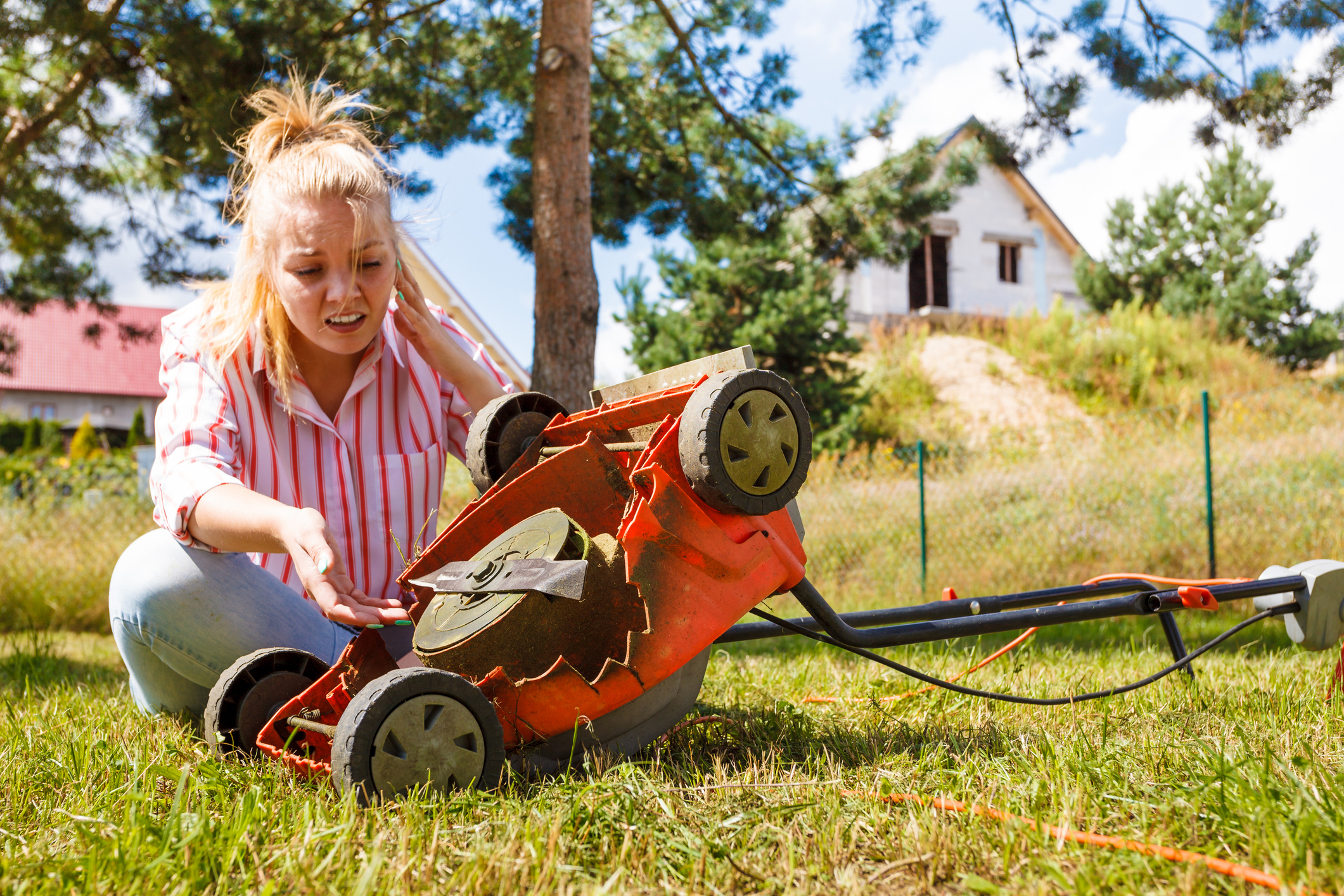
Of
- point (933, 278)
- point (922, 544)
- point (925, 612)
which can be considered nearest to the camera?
point (925, 612)

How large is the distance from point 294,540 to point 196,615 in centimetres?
55

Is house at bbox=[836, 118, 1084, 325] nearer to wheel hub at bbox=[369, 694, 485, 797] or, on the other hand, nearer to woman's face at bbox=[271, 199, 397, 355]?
woman's face at bbox=[271, 199, 397, 355]

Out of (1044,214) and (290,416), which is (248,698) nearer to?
(290,416)

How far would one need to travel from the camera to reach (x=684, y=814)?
1399mm

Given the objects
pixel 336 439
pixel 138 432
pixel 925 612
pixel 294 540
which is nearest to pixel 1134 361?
pixel 925 612

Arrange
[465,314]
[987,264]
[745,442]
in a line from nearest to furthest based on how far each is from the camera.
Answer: [745,442] < [465,314] < [987,264]

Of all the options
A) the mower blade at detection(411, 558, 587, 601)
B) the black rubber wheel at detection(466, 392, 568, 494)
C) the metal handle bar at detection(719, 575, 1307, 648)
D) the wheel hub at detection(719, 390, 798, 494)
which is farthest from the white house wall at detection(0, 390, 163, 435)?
the wheel hub at detection(719, 390, 798, 494)

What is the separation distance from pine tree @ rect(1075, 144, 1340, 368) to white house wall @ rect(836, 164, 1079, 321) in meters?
1.63

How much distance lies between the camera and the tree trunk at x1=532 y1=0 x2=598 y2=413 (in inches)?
186

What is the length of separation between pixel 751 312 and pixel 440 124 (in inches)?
247

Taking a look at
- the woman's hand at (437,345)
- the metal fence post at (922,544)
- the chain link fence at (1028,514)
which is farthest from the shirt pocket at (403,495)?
the metal fence post at (922,544)

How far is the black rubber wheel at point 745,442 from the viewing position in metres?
1.44

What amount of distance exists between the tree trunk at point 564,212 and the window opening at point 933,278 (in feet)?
55.6

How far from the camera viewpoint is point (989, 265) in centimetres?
2127
